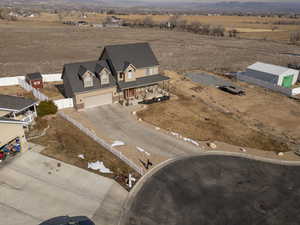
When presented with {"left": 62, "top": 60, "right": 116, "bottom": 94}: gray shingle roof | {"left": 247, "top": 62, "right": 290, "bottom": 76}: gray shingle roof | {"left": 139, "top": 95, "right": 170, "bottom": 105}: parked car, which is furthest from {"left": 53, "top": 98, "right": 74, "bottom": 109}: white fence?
{"left": 247, "top": 62, "right": 290, "bottom": 76}: gray shingle roof

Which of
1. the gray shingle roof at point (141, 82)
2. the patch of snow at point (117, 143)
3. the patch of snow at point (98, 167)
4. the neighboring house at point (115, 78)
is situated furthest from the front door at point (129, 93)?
the patch of snow at point (98, 167)

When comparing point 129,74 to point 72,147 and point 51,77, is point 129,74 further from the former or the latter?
point 51,77

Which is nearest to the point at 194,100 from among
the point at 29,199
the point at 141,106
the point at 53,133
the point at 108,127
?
the point at 141,106

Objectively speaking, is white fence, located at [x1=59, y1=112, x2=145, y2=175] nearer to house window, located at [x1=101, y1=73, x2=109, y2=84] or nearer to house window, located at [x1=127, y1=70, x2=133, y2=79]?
house window, located at [x1=101, y1=73, x2=109, y2=84]

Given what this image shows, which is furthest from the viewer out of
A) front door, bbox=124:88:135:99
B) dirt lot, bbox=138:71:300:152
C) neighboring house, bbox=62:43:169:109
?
front door, bbox=124:88:135:99

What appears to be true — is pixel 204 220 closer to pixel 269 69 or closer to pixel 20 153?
pixel 20 153

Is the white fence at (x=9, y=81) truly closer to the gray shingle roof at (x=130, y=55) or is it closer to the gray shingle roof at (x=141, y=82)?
the gray shingle roof at (x=130, y=55)
